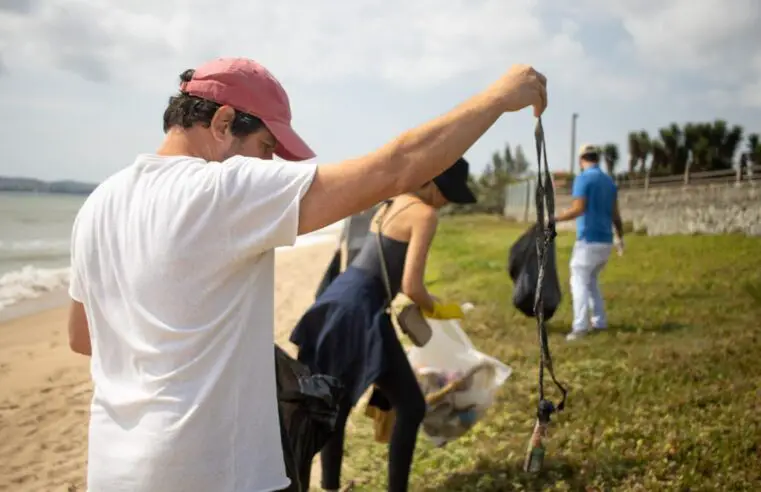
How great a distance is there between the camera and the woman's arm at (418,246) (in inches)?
131

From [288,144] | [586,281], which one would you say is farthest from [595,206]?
[288,144]

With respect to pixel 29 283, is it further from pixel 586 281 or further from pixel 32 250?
pixel 586 281

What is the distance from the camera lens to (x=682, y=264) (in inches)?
457

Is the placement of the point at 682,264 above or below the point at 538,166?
below

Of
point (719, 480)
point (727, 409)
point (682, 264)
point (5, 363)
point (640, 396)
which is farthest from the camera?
point (682, 264)

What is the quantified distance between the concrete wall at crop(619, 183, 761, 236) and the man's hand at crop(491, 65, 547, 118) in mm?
15269

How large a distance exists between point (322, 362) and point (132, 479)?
1816 millimetres

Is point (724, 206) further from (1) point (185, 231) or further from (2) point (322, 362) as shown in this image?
(1) point (185, 231)

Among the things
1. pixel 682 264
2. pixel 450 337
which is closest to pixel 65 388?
pixel 450 337

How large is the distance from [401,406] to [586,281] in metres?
4.15

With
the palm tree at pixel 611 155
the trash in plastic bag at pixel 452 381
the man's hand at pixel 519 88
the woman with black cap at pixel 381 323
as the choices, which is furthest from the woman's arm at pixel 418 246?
the palm tree at pixel 611 155

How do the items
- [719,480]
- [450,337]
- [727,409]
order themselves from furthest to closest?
[727,409] < [450,337] < [719,480]

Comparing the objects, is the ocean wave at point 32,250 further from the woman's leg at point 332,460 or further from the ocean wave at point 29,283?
the woman's leg at point 332,460

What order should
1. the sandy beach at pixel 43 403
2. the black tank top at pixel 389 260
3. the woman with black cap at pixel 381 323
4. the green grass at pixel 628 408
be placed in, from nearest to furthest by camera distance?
the woman with black cap at pixel 381 323
the black tank top at pixel 389 260
the green grass at pixel 628 408
the sandy beach at pixel 43 403
